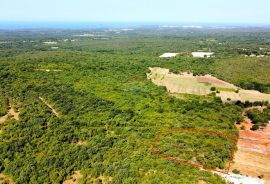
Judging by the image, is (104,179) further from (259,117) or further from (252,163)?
(259,117)

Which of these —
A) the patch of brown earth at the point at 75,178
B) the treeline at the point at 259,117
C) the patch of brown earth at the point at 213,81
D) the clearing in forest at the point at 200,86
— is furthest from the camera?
the patch of brown earth at the point at 213,81

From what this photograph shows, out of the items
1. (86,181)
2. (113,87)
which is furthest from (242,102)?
(86,181)

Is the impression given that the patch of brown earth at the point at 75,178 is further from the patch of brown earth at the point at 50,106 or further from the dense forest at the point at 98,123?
the patch of brown earth at the point at 50,106

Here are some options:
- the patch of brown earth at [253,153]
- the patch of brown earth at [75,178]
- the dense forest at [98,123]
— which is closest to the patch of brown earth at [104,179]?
the dense forest at [98,123]

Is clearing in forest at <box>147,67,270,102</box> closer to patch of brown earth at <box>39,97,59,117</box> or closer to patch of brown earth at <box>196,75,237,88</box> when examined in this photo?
patch of brown earth at <box>196,75,237,88</box>

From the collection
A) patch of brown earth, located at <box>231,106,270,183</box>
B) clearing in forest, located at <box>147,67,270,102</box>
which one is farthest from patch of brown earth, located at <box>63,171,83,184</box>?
clearing in forest, located at <box>147,67,270,102</box>

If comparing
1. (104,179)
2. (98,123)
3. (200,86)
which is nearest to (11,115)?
(98,123)
